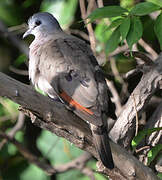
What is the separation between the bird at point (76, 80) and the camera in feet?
6.64

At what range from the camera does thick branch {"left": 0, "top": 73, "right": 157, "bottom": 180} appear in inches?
73.9

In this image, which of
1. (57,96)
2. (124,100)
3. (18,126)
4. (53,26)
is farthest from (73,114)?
(18,126)

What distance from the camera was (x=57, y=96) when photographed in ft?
7.61

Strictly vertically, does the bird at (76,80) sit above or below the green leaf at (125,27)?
below

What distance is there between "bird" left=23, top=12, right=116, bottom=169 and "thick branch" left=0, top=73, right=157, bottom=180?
0.06m

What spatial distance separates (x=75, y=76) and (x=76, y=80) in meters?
0.03

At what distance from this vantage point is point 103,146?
2.01 meters

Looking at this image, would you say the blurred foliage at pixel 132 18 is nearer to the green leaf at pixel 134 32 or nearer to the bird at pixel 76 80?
the green leaf at pixel 134 32

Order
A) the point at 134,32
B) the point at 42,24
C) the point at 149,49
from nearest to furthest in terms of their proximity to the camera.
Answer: the point at 134,32 → the point at 42,24 → the point at 149,49

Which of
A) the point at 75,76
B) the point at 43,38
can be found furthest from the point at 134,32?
the point at 43,38

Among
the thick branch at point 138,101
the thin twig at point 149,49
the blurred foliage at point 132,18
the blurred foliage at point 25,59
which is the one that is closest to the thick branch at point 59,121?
the thick branch at point 138,101

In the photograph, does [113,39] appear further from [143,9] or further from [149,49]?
[149,49]

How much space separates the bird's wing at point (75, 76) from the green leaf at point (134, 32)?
10.8 inches

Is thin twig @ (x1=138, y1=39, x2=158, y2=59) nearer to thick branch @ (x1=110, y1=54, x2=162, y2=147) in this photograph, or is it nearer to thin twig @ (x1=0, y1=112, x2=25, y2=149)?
thick branch @ (x1=110, y1=54, x2=162, y2=147)
